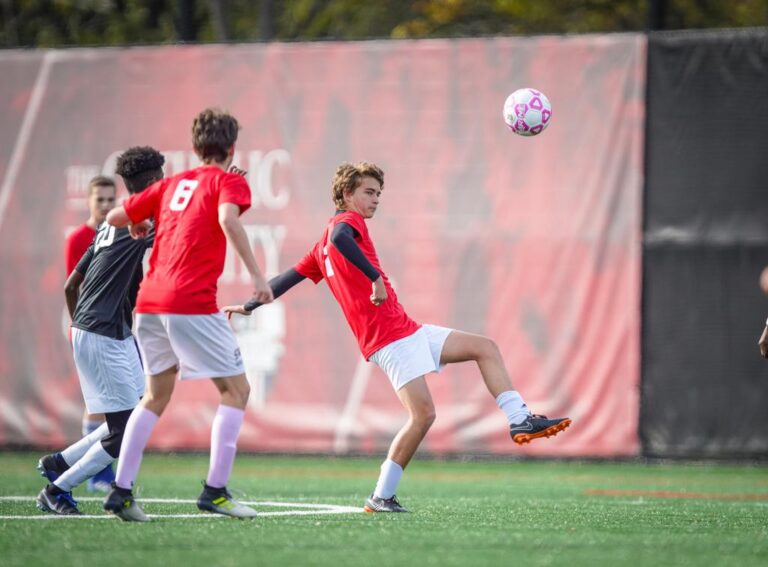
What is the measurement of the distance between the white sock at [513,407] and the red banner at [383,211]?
570 centimetres

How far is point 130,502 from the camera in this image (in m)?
6.69

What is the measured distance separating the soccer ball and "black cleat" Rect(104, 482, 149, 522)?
14.0ft

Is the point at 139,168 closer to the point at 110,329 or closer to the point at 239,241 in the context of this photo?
the point at 110,329

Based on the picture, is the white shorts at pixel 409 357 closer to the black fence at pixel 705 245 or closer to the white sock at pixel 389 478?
the white sock at pixel 389 478

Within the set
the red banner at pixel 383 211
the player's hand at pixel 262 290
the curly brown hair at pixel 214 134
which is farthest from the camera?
the red banner at pixel 383 211

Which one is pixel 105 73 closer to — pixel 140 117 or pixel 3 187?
pixel 140 117

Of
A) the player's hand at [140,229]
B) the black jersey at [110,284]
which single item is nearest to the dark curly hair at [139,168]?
the black jersey at [110,284]

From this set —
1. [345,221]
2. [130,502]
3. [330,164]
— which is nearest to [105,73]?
[330,164]

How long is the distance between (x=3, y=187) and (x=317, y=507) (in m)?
7.75

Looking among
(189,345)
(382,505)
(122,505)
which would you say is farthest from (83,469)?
(382,505)

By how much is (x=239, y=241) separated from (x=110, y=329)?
185 cm

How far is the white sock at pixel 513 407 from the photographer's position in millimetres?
7312

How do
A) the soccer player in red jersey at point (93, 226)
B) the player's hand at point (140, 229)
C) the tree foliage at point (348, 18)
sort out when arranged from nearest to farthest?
1. the player's hand at point (140, 229)
2. the soccer player in red jersey at point (93, 226)
3. the tree foliage at point (348, 18)

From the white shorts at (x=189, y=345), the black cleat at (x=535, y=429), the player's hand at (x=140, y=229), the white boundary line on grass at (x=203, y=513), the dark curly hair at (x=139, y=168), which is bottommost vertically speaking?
the white boundary line on grass at (x=203, y=513)
